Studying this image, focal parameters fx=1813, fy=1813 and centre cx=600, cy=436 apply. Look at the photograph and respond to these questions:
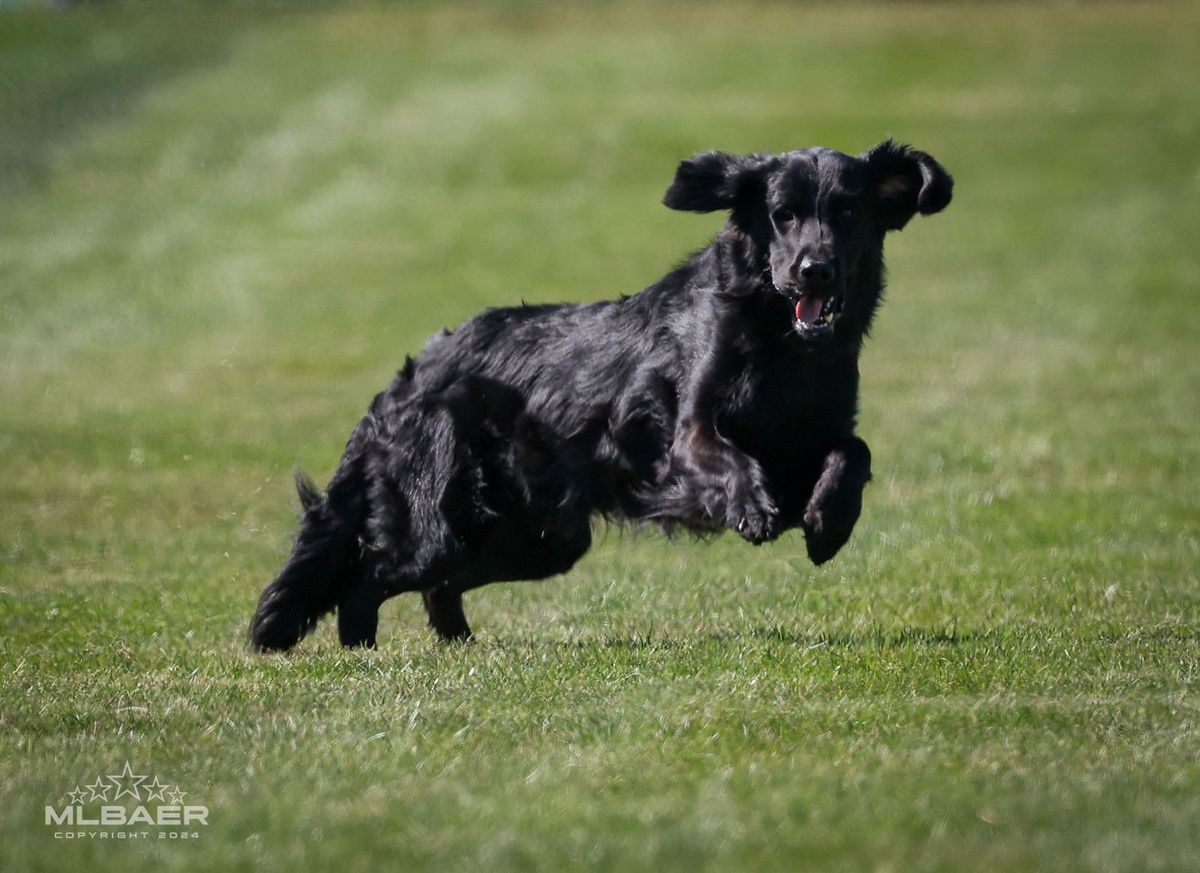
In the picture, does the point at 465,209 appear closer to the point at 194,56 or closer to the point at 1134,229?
the point at 1134,229

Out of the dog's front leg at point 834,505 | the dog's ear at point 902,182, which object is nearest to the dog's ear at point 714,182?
the dog's ear at point 902,182

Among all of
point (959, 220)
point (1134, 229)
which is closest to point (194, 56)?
point (959, 220)

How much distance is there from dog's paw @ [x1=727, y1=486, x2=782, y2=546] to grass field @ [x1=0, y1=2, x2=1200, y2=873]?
0.42 m

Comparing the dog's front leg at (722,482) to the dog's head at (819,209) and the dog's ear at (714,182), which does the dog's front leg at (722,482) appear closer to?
the dog's head at (819,209)

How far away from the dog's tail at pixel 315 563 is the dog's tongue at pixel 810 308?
6.61ft

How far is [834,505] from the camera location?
252 inches

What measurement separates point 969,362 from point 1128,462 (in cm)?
482

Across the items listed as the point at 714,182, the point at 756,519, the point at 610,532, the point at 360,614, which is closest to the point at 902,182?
the point at 714,182

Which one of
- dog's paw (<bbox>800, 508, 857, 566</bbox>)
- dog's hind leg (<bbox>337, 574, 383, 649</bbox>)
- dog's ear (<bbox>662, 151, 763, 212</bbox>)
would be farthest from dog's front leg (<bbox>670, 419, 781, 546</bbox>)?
dog's hind leg (<bbox>337, 574, 383, 649</bbox>)

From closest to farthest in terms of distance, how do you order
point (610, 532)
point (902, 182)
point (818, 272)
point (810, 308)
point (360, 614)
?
point (818, 272)
point (810, 308)
point (902, 182)
point (360, 614)
point (610, 532)

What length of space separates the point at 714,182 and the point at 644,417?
3.14 feet

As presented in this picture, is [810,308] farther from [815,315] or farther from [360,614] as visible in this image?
[360,614]

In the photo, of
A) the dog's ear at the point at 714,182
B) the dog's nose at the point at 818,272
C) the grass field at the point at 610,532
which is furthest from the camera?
the dog's ear at the point at 714,182

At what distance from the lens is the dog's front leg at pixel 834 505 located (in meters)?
6.39
